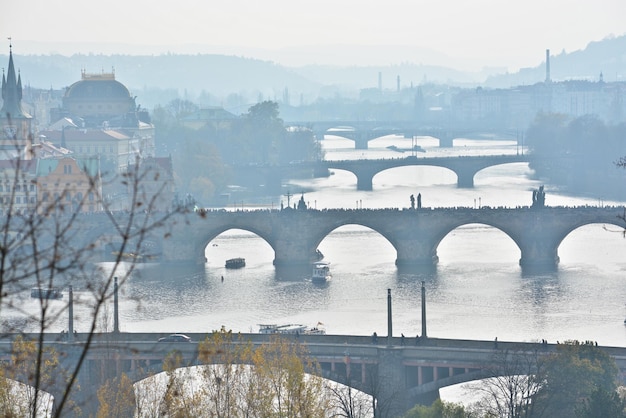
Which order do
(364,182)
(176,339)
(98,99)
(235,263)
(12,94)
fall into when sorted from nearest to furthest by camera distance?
(176,339) → (235,263) → (12,94) → (364,182) → (98,99)

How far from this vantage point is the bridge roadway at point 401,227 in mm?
40281

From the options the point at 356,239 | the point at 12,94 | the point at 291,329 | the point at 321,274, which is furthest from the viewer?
the point at 12,94

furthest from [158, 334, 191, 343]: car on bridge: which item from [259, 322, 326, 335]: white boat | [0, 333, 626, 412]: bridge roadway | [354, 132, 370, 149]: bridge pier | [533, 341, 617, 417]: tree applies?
[354, 132, 370, 149]: bridge pier

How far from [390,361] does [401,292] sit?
12.0 meters

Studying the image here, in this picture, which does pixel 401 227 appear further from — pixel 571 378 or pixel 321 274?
pixel 571 378

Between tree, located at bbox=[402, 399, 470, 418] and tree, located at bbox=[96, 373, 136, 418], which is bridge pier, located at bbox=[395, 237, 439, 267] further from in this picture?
tree, located at bbox=[96, 373, 136, 418]

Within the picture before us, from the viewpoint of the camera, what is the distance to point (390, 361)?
22453 mm

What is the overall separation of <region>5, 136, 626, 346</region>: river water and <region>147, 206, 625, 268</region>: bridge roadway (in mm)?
557

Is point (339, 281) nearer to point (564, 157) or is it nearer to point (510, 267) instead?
point (510, 267)

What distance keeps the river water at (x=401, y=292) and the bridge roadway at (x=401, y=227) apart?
21.9 inches

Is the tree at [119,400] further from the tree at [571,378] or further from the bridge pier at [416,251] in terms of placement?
the bridge pier at [416,251]

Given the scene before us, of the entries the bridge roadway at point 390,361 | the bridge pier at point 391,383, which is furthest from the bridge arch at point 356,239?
the bridge pier at point 391,383

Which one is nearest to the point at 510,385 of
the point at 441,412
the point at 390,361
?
the point at 441,412

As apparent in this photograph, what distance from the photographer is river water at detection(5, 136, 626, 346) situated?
97.3ft
